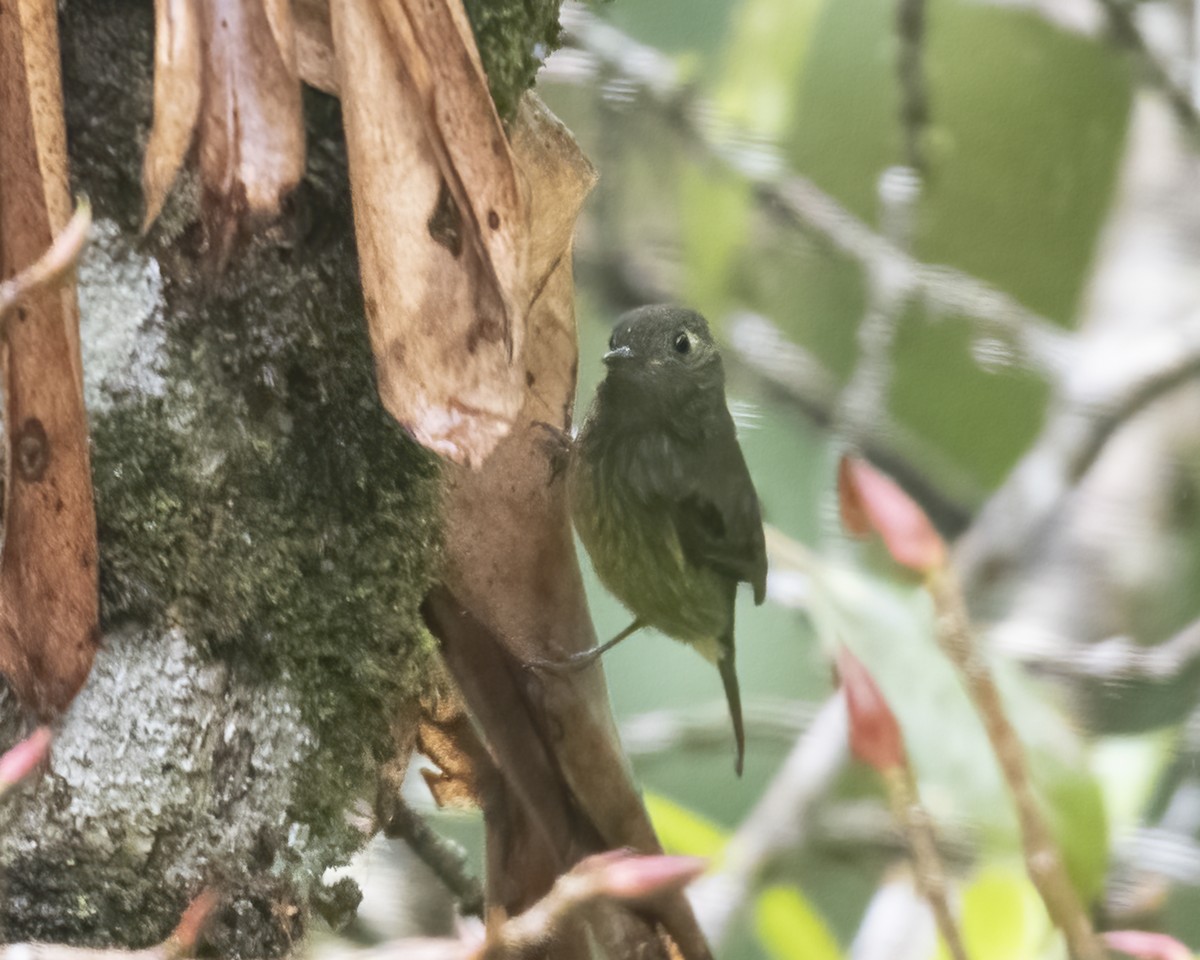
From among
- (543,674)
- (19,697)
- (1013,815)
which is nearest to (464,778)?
(543,674)

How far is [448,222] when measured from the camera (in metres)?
0.35

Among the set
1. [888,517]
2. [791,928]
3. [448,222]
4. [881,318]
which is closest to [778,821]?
[791,928]

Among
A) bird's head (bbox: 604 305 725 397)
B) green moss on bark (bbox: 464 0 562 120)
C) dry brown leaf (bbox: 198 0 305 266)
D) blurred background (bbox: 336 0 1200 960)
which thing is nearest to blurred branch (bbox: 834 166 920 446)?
blurred background (bbox: 336 0 1200 960)

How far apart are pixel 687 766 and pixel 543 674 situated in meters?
0.12

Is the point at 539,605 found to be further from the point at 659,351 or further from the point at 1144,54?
the point at 1144,54

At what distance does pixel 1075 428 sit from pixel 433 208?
39 centimetres

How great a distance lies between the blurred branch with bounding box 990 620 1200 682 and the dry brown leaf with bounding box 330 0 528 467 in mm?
364

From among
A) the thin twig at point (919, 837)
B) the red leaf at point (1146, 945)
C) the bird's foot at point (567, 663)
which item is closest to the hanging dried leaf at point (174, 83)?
the bird's foot at point (567, 663)

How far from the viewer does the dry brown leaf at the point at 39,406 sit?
333 millimetres

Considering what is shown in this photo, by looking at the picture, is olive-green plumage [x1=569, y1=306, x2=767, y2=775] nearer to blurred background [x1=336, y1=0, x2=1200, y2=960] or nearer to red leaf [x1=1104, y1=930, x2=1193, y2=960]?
blurred background [x1=336, y1=0, x2=1200, y2=960]

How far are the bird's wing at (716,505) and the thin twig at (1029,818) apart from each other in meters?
0.11

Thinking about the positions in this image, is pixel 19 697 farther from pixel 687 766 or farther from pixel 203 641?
pixel 687 766

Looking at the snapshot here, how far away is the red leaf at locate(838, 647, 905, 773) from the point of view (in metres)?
0.53

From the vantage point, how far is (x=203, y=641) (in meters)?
0.38
